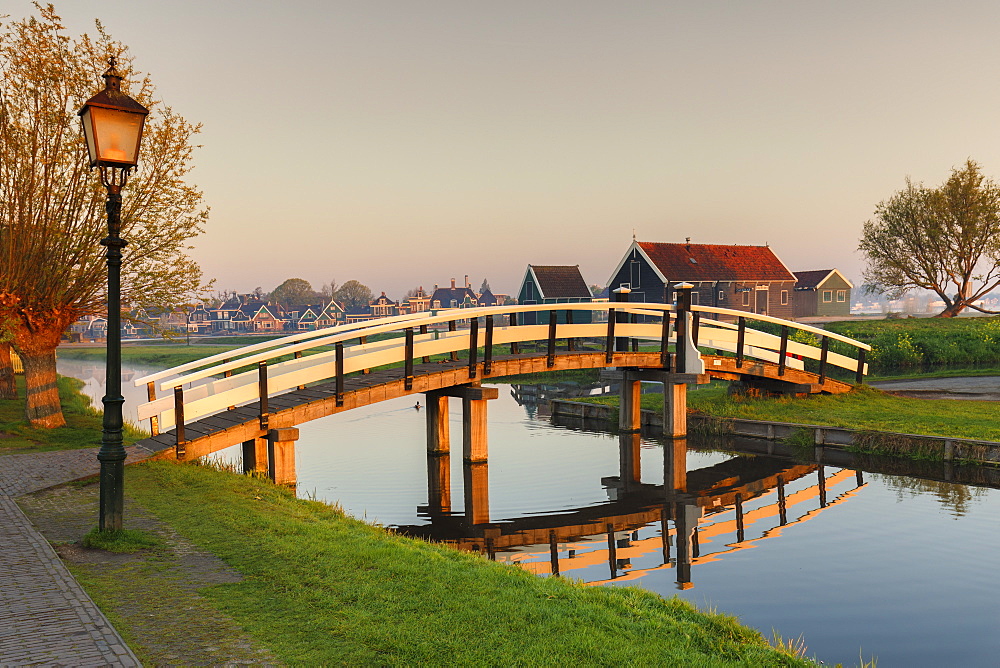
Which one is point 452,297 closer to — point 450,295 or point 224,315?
point 450,295

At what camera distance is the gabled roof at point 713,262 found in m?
53.9

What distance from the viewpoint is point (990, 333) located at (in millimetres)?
39125

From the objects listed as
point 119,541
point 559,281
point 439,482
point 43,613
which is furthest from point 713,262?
point 43,613

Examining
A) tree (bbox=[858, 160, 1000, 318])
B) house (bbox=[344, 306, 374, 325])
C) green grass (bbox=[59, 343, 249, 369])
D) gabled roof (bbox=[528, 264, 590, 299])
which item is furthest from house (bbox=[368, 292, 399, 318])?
tree (bbox=[858, 160, 1000, 318])

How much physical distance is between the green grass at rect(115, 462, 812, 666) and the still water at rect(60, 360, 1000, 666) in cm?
235

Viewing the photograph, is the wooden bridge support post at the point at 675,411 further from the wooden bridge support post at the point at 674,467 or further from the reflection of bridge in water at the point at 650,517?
the reflection of bridge in water at the point at 650,517

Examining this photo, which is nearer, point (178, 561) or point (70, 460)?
point (178, 561)

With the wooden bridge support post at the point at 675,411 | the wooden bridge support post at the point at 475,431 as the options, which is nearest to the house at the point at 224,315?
the wooden bridge support post at the point at 675,411

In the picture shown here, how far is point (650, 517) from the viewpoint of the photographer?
13516 millimetres

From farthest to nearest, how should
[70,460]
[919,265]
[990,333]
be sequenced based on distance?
[919,265], [990,333], [70,460]

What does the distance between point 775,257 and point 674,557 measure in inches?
2148

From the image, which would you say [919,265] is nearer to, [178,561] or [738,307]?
[738,307]

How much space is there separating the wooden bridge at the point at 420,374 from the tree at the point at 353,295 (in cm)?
15042

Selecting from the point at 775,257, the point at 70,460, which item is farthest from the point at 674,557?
the point at 775,257
